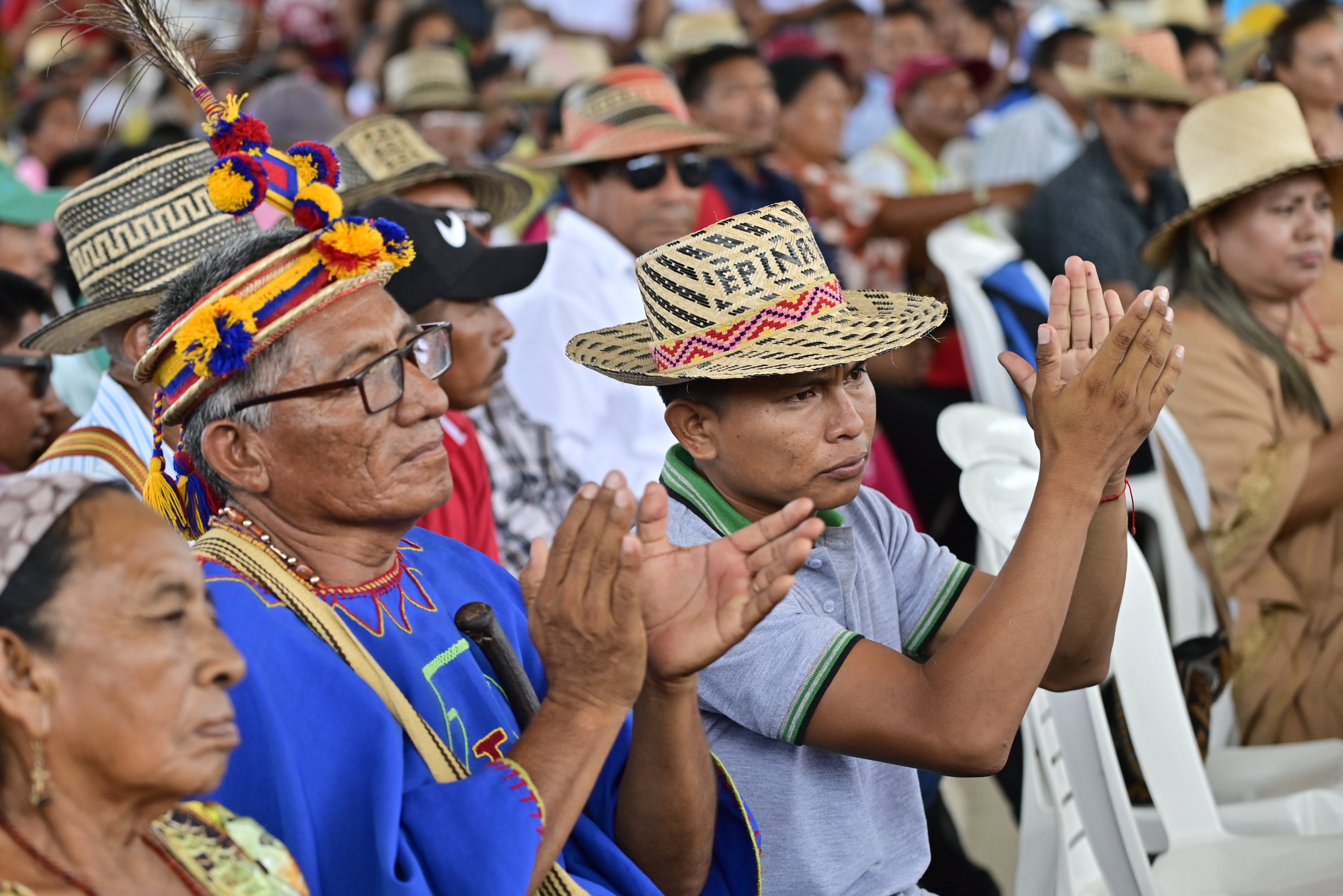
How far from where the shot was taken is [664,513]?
1736 mm

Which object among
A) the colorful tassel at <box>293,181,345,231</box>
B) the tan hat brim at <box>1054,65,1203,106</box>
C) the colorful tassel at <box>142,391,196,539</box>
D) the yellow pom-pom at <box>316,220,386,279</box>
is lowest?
the tan hat brim at <box>1054,65,1203,106</box>

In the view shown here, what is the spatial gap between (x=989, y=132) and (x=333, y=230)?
642 cm

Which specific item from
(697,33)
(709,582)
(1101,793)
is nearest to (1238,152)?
(1101,793)

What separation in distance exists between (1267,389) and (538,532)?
6.53ft

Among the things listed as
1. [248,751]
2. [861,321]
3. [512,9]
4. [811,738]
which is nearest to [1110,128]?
[861,321]

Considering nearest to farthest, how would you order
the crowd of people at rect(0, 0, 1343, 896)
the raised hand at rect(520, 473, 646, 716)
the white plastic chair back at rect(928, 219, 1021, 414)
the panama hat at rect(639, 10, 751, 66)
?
the crowd of people at rect(0, 0, 1343, 896) < the raised hand at rect(520, 473, 646, 716) < the white plastic chair back at rect(928, 219, 1021, 414) < the panama hat at rect(639, 10, 751, 66)

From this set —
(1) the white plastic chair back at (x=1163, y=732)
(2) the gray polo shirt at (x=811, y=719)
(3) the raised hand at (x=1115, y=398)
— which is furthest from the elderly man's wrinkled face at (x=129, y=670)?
(1) the white plastic chair back at (x=1163, y=732)

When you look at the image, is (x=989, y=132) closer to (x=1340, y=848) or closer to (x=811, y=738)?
(x=1340, y=848)

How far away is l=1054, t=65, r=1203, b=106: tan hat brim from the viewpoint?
5.81m

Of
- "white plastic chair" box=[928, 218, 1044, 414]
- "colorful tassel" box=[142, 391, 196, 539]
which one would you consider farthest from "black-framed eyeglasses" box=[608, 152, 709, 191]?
"colorful tassel" box=[142, 391, 196, 539]

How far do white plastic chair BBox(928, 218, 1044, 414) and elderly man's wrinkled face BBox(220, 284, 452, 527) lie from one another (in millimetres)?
3003

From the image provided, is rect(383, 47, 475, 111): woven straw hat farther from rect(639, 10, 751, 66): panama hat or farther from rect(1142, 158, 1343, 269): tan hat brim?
rect(1142, 158, 1343, 269): tan hat brim

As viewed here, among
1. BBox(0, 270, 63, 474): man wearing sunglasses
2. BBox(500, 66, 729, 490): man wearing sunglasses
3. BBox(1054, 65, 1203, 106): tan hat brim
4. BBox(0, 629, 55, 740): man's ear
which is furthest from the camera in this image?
BBox(1054, 65, 1203, 106): tan hat brim

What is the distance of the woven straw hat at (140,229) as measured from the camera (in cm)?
277
